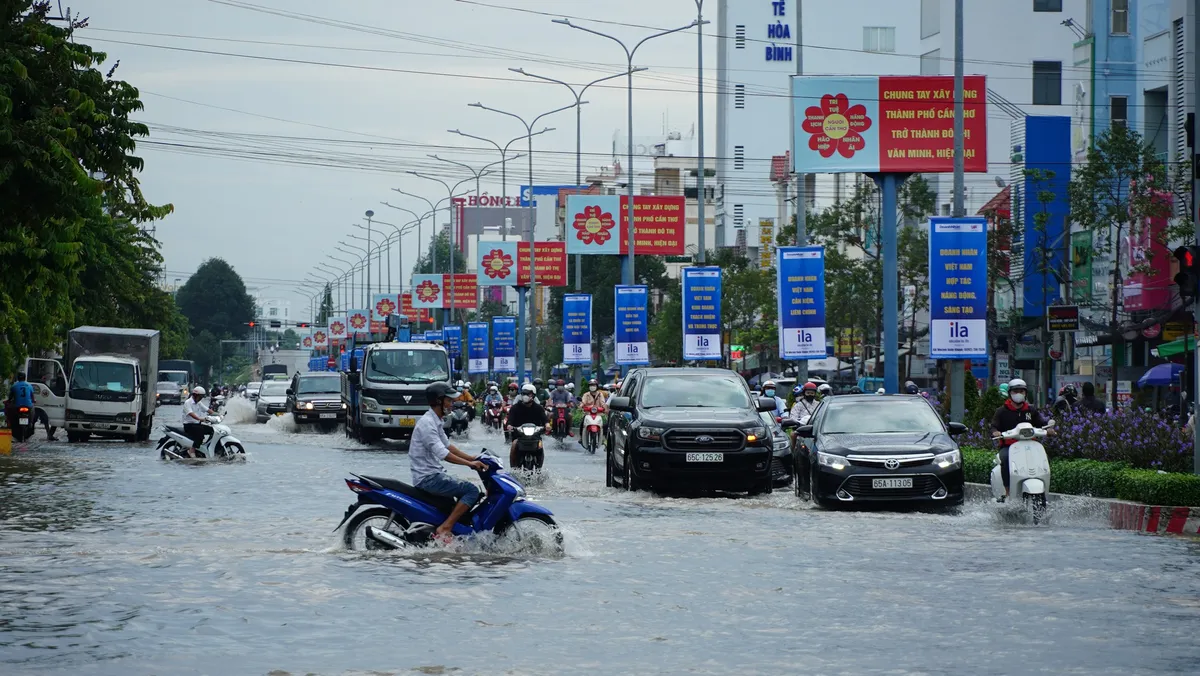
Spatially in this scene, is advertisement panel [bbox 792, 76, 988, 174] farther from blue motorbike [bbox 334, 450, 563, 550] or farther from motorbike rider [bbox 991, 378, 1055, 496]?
blue motorbike [bbox 334, 450, 563, 550]

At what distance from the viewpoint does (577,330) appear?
58062mm

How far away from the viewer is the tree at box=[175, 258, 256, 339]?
18112 centimetres

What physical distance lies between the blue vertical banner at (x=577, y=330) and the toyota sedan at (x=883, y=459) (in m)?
36.3

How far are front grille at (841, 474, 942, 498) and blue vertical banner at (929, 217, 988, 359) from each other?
8.73 m

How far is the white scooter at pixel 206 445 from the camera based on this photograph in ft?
112

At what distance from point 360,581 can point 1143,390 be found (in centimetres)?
3541

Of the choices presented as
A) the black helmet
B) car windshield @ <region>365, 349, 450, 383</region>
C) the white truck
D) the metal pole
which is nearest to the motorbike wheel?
the black helmet

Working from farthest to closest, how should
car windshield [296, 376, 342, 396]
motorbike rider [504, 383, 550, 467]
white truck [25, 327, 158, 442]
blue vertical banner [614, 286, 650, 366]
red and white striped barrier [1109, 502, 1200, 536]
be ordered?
car windshield [296, 376, 342, 396]
blue vertical banner [614, 286, 650, 366]
white truck [25, 327, 158, 442]
motorbike rider [504, 383, 550, 467]
red and white striped barrier [1109, 502, 1200, 536]

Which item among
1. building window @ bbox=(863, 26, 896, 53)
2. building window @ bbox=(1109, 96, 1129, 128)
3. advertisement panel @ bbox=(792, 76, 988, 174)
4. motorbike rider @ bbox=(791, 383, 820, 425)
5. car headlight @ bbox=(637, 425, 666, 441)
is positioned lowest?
car headlight @ bbox=(637, 425, 666, 441)

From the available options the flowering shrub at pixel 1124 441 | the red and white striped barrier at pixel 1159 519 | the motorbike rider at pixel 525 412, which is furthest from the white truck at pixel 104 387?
the red and white striped barrier at pixel 1159 519

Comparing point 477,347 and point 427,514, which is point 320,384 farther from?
point 427,514

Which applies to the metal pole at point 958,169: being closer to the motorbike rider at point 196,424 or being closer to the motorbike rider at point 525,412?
the motorbike rider at point 525,412

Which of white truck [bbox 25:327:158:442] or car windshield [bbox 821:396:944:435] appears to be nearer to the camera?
car windshield [bbox 821:396:944:435]

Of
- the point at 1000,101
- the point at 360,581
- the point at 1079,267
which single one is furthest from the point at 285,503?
the point at 1000,101
